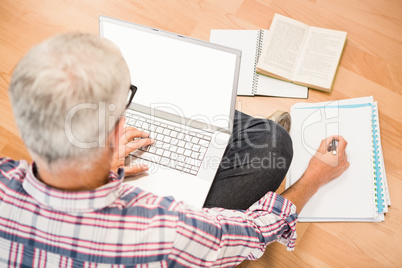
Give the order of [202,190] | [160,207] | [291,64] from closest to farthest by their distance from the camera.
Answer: [160,207]
[202,190]
[291,64]

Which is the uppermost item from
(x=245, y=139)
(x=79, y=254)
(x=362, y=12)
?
(x=362, y=12)

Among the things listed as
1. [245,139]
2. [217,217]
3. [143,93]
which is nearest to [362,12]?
[245,139]

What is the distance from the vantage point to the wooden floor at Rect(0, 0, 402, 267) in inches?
39.7

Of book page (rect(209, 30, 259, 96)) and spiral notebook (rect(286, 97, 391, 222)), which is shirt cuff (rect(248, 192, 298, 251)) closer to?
spiral notebook (rect(286, 97, 391, 222))

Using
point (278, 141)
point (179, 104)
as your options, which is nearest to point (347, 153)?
point (278, 141)

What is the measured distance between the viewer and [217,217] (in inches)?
26.4

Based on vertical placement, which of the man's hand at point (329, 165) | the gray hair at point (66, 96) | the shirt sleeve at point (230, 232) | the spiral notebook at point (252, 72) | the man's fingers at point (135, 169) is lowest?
the shirt sleeve at point (230, 232)

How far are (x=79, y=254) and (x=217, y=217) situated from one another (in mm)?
261

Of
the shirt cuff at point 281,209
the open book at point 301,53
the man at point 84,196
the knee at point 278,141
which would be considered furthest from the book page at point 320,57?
the man at point 84,196

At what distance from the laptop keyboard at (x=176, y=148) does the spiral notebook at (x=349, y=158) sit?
1.24 feet

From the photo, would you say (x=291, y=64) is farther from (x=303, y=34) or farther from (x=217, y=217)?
(x=217, y=217)

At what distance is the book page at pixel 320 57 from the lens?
3.62 ft

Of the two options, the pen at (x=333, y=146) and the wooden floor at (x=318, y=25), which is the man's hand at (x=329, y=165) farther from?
the wooden floor at (x=318, y=25)

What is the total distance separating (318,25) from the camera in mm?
1175
